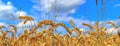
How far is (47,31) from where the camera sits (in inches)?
103

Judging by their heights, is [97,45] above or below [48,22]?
below

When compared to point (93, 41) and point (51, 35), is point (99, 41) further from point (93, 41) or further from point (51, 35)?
point (51, 35)

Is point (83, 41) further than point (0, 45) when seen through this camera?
Yes

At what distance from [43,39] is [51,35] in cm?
69

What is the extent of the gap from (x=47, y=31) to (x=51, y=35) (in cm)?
5

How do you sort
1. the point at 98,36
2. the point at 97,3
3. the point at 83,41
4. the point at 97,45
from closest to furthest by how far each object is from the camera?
the point at 97,45, the point at 98,36, the point at 83,41, the point at 97,3

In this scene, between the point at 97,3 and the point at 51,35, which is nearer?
the point at 51,35

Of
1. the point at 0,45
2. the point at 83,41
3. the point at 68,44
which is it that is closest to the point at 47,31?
the point at 68,44

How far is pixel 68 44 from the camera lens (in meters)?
2.93

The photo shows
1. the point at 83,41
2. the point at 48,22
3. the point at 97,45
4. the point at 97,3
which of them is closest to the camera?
the point at 48,22

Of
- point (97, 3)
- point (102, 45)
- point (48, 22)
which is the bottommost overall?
point (102, 45)

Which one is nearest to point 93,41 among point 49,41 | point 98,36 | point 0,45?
point 98,36

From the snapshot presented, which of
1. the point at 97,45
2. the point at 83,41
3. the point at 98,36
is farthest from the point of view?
the point at 83,41

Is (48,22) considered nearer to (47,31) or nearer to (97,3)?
(47,31)
